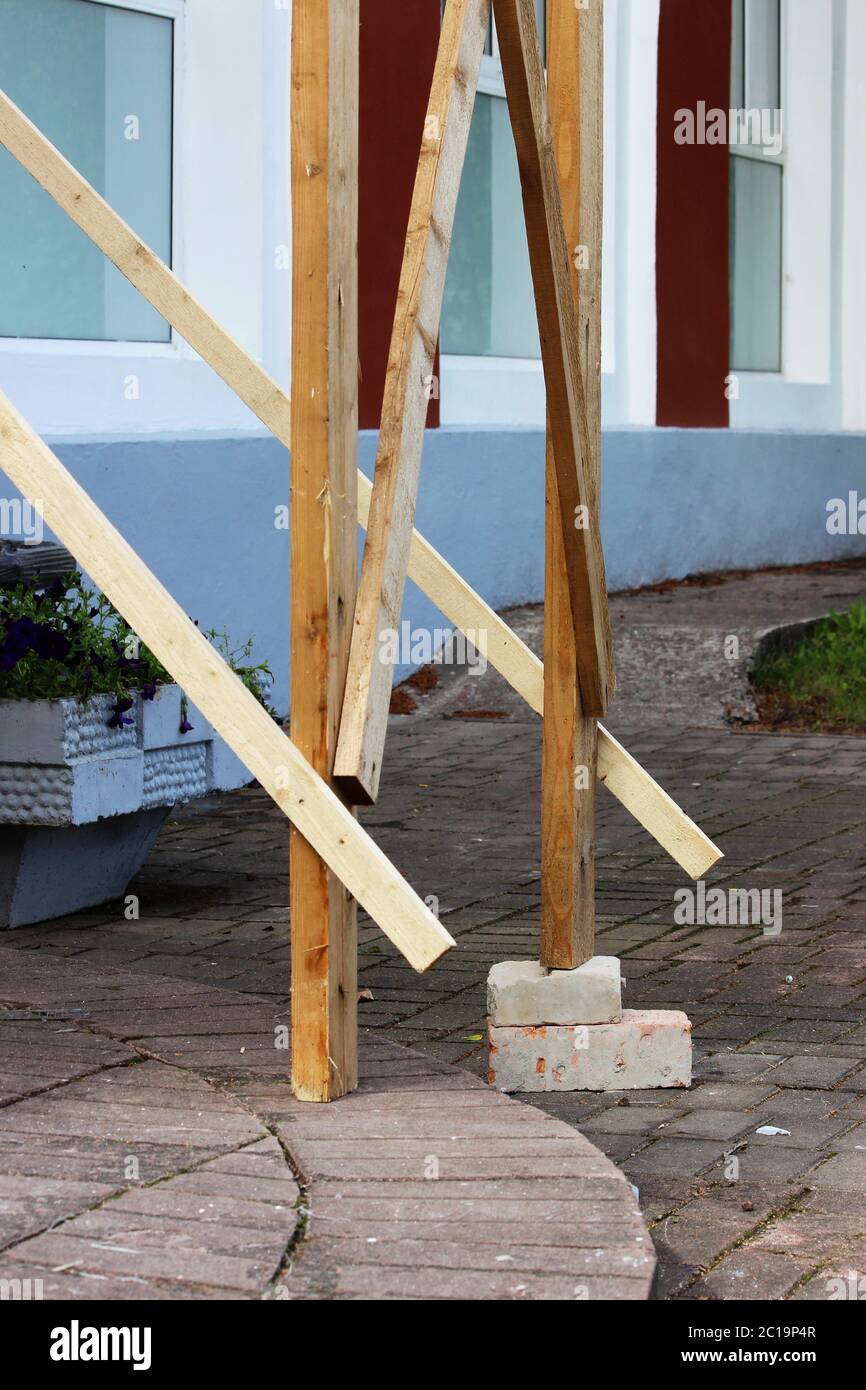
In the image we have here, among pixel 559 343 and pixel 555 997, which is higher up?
pixel 559 343

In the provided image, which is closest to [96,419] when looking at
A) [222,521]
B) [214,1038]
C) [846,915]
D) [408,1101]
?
[222,521]

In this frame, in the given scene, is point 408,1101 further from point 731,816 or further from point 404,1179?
point 731,816

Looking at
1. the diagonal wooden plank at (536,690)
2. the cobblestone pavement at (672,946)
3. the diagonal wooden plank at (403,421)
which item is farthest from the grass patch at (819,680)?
the diagonal wooden plank at (403,421)

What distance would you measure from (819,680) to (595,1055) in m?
5.28

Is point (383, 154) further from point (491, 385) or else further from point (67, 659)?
point (67, 659)

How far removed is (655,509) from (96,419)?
4.36m

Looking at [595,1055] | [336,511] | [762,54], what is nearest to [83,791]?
[595,1055]

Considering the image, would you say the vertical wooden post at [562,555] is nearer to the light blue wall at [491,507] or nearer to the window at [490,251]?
the light blue wall at [491,507]

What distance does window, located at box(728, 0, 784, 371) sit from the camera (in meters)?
12.0

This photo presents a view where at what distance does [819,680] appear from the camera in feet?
29.1

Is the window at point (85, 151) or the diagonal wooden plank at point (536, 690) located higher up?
the window at point (85, 151)

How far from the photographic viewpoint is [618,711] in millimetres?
8523

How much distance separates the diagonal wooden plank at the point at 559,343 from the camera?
349 cm

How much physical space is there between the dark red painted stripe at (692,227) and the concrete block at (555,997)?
7.30 meters
